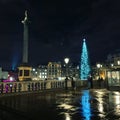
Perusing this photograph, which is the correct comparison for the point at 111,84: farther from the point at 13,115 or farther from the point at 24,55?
the point at 24,55

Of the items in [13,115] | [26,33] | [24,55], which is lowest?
[13,115]

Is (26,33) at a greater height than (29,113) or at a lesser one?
greater

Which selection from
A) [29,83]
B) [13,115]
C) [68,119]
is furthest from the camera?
[29,83]

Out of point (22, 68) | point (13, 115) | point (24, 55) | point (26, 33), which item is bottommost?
point (13, 115)

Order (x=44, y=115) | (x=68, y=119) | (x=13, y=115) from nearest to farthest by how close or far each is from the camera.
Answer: (x=68, y=119), (x=44, y=115), (x=13, y=115)

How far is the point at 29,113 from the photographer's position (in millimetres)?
10492

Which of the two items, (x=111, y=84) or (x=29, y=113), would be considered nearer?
(x=29, y=113)

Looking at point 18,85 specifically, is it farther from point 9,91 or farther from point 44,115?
point 44,115

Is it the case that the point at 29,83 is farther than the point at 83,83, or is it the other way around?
the point at 83,83

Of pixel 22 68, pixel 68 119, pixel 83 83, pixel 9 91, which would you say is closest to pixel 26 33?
pixel 22 68

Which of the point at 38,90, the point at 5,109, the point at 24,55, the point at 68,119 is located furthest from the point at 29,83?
the point at 24,55

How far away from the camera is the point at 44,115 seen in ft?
32.8

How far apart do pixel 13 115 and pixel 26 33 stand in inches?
1711

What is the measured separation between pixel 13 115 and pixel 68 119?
3319 mm
